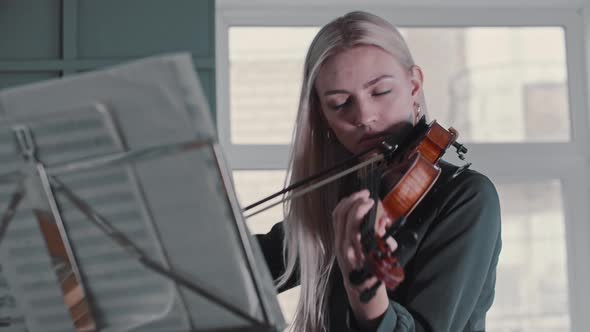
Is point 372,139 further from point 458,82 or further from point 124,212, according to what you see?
point 458,82

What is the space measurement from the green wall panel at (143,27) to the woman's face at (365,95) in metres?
1.47

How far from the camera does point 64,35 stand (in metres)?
3.19

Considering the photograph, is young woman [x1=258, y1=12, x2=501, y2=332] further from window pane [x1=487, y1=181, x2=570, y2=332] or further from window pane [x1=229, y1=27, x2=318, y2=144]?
window pane [x1=487, y1=181, x2=570, y2=332]

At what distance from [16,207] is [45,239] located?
58mm

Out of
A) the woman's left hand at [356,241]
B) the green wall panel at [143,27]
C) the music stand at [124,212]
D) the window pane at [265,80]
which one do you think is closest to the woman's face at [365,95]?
the woman's left hand at [356,241]

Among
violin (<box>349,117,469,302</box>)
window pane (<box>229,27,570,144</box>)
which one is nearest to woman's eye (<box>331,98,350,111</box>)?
violin (<box>349,117,469,302</box>)

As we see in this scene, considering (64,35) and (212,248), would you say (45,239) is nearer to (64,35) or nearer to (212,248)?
(212,248)

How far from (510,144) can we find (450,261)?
6.00ft

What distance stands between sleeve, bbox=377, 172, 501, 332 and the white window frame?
5.43 ft

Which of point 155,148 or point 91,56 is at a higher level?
point 155,148

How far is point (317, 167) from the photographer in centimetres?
196

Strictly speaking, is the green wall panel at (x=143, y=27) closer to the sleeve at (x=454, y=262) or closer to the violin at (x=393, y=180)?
the violin at (x=393, y=180)

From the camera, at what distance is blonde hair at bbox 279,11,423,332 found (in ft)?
5.87

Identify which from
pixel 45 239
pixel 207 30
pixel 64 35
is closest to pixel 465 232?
pixel 45 239
